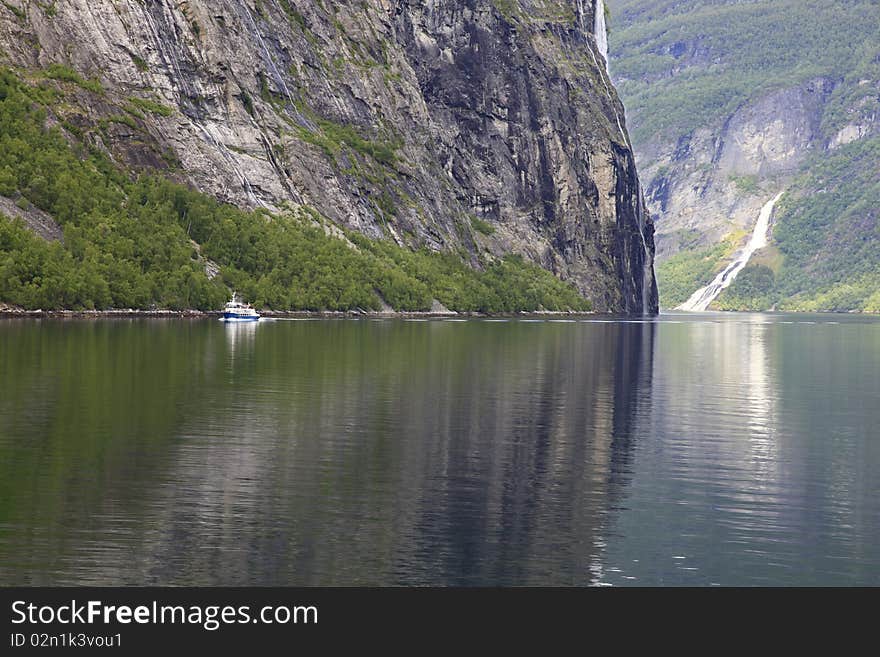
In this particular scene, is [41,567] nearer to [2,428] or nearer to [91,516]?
[91,516]

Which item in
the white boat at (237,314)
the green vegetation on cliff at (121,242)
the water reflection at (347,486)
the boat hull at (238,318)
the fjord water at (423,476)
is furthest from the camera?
the white boat at (237,314)

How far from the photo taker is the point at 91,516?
31.5 meters

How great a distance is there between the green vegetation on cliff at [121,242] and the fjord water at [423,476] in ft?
220

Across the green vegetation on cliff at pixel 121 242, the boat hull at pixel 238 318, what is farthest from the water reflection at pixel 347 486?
the boat hull at pixel 238 318

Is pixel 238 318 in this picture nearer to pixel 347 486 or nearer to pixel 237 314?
pixel 237 314

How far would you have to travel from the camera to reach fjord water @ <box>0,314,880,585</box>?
2831cm

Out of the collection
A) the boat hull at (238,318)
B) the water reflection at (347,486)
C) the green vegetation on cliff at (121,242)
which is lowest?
the water reflection at (347,486)

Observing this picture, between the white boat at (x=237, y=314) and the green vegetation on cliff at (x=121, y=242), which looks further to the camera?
the white boat at (x=237, y=314)

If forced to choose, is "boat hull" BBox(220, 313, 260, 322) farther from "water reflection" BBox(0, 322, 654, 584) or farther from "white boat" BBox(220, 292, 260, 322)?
"water reflection" BBox(0, 322, 654, 584)

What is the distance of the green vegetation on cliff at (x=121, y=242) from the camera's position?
145 metres

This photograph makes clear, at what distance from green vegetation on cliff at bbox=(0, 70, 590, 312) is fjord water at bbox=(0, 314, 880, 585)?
67.1 m

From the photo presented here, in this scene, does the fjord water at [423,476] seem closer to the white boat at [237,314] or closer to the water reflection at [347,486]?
the water reflection at [347,486]

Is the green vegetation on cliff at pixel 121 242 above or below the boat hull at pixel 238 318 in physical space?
above
